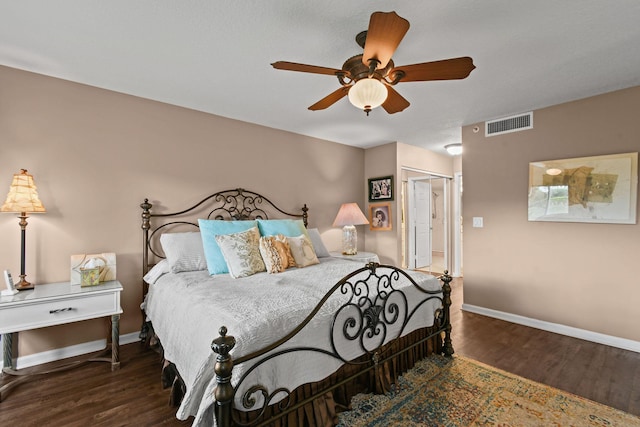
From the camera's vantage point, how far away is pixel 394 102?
7.14 feet

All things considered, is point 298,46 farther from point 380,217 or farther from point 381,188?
point 380,217

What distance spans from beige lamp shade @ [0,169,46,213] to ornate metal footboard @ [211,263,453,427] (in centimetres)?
209

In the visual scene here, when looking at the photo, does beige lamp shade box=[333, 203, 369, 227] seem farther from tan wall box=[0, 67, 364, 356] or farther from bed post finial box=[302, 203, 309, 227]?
tan wall box=[0, 67, 364, 356]

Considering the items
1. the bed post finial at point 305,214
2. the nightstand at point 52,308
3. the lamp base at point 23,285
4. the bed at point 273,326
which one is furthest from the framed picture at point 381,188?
the lamp base at point 23,285

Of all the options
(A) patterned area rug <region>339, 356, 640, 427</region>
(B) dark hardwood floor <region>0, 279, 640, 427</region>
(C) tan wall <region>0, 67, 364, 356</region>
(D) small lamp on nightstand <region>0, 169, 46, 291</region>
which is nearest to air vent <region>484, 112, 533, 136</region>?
(B) dark hardwood floor <region>0, 279, 640, 427</region>

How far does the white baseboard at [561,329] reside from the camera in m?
2.74

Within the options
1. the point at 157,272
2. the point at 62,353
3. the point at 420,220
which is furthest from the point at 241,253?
the point at 420,220

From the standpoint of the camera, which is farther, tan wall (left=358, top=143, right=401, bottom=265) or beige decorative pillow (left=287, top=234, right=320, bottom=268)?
tan wall (left=358, top=143, right=401, bottom=265)

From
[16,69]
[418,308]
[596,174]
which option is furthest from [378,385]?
[16,69]

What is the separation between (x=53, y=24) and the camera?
6.04 feet

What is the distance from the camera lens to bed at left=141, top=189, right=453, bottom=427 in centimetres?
136

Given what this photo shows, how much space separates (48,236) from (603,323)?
Answer: 513cm

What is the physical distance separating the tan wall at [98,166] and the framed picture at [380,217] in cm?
208

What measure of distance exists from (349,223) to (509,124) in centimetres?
230
